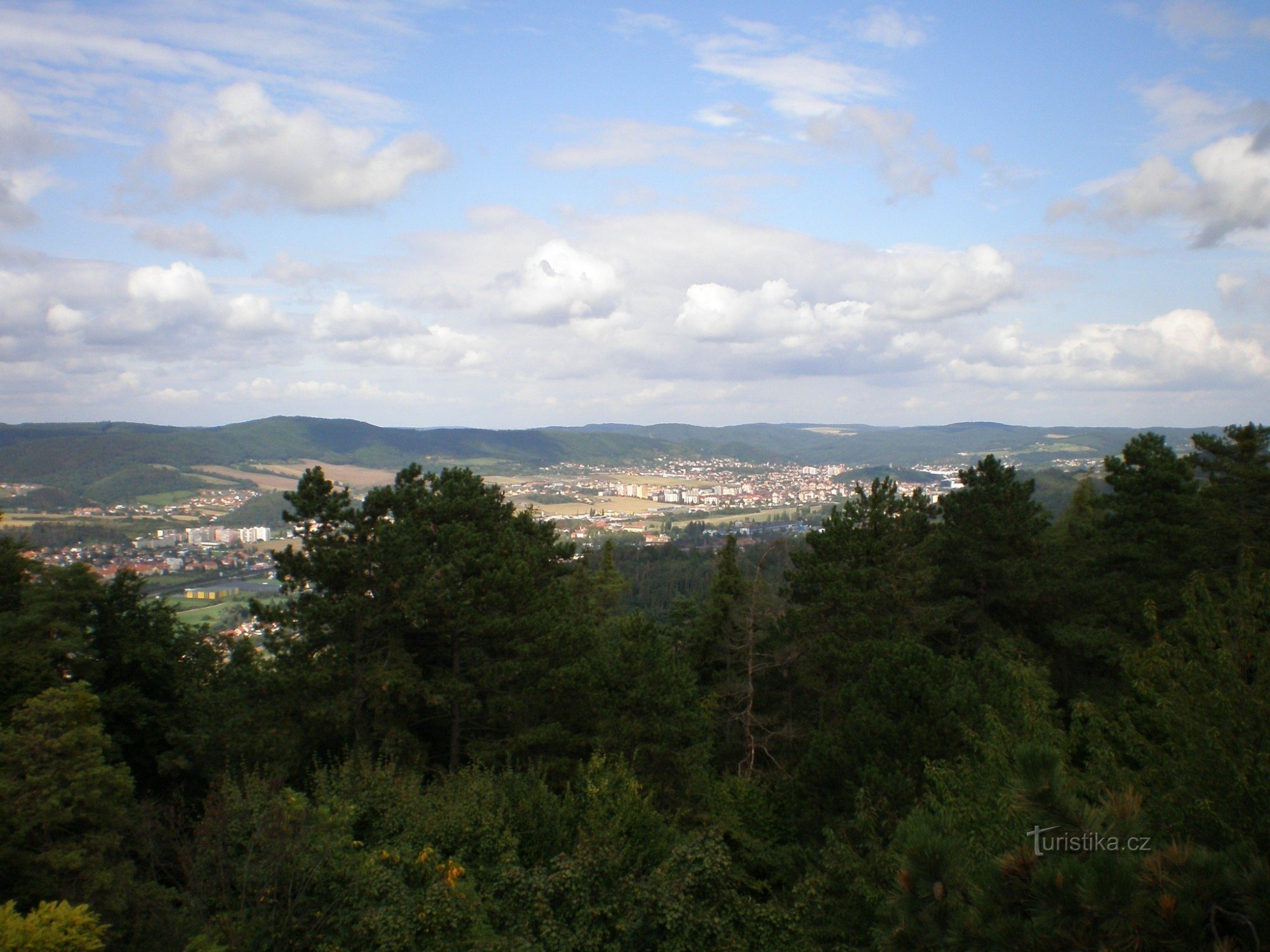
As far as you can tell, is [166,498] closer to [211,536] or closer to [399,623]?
[211,536]

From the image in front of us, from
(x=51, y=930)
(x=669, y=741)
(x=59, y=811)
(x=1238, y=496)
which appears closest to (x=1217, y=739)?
(x=51, y=930)

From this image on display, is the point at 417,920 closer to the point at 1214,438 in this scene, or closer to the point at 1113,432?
the point at 1214,438

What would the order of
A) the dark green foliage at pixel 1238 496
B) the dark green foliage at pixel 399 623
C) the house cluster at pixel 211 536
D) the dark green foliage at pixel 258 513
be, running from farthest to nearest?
1. the dark green foliage at pixel 258 513
2. the house cluster at pixel 211 536
3. the dark green foliage at pixel 1238 496
4. the dark green foliage at pixel 399 623

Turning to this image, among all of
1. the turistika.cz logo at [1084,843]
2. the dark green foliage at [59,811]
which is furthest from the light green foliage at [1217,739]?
the dark green foliage at [59,811]

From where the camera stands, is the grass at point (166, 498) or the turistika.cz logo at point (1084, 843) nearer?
the turistika.cz logo at point (1084, 843)

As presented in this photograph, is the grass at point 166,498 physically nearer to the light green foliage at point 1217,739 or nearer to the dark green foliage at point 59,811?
the dark green foliage at point 59,811

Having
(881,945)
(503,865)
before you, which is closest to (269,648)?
(503,865)
